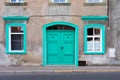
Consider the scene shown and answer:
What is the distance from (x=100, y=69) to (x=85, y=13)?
4.13 meters

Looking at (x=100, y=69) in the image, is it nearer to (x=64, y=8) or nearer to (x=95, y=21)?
(x=95, y=21)

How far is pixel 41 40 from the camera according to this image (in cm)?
2042

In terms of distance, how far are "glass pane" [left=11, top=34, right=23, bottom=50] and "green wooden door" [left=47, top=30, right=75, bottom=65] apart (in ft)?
6.20

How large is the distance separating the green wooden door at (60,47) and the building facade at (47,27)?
0.28m

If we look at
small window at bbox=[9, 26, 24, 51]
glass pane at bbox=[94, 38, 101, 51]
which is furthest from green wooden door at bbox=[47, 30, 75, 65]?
small window at bbox=[9, 26, 24, 51]

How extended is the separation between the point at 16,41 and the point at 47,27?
7.63 feet

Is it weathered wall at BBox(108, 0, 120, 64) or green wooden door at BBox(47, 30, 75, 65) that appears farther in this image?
green wooden door at BBox(47, 30, 75, 65)

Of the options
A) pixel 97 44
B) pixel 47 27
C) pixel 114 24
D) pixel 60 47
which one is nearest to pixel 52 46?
pixel 60 47

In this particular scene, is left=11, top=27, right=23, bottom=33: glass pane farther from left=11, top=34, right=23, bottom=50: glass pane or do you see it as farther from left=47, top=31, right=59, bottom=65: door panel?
left=47, top=31, right=59, bottom=65: door panel

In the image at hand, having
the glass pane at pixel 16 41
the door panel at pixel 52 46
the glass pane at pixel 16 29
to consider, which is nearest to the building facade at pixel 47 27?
the glass pane at pixel 16 29

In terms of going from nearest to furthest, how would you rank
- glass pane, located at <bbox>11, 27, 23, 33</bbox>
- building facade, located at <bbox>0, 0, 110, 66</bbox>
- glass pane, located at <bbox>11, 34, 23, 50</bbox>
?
1. building facade, located at <bbox>0, 0, 110, 66</bbox>
2. glass pane, located at <bbox>11, 27, 23, 33</bbox>
3. glass pane, located at <bbox>11, 34, 23, 50</bbox>

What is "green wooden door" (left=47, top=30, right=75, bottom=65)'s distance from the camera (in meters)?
20.7

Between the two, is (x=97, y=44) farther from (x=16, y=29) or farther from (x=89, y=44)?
(x=16, y=29)

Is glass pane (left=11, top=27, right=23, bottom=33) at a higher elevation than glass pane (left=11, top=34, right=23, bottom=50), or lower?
higher
